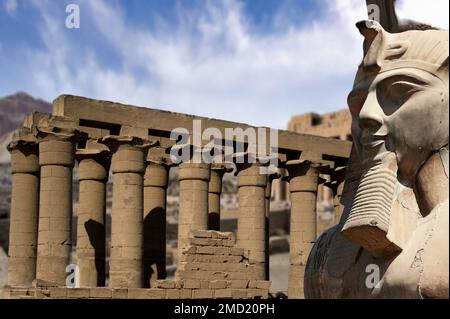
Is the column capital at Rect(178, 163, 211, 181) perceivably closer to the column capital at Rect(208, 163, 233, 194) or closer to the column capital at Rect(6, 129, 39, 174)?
the column capital at Rect(208, 163, 233, 194)

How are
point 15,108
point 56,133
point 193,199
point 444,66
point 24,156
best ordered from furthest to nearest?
point 15,108
point 193,199
point 24,156
point 56,133
point 444,66

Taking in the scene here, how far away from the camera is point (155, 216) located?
1006 inches

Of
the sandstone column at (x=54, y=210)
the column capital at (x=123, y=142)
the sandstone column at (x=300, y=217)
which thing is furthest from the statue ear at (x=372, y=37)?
the sandstone column at (x=300, y=217)

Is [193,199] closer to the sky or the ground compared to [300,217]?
closer to the ground

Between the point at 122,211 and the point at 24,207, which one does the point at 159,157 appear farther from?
the point at 24,207

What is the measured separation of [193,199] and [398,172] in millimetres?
20211

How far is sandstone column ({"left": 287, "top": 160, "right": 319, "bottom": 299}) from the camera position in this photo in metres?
26.6

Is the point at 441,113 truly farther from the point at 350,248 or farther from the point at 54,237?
the point at 54,237

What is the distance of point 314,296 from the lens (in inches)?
183

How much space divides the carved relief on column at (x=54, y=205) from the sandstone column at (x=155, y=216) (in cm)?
439

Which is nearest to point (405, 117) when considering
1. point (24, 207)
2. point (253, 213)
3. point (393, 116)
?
point (393, 116)

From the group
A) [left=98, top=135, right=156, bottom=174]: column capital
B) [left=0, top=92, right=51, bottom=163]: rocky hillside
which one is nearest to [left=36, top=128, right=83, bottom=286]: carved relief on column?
[left=98, top=135, right=156, bottom=174]: column capital
